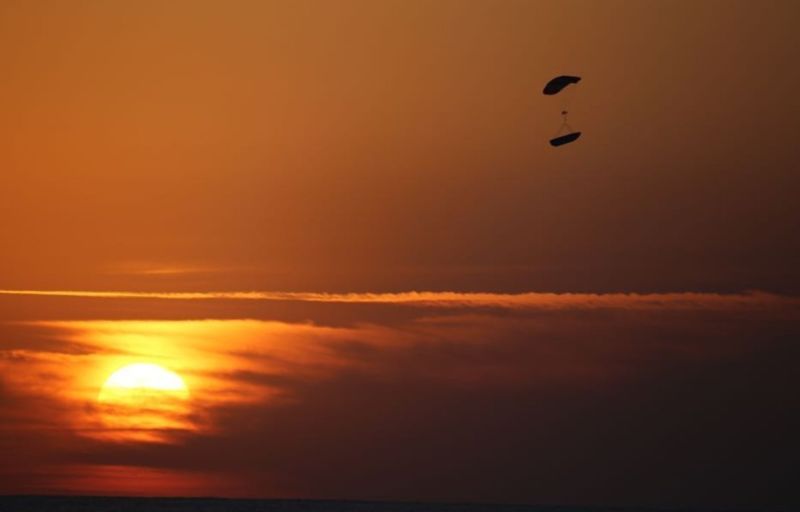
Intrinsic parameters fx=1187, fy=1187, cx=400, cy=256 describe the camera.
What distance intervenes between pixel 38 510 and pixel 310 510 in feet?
164

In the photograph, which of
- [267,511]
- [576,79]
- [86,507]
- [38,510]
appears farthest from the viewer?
[267,511]

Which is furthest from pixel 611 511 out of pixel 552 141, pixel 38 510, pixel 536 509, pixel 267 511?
pixel 552 141

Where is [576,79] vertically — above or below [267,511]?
above

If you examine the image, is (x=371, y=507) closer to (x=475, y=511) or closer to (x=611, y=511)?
(x=475, y=511)

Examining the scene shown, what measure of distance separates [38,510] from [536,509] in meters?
80.8

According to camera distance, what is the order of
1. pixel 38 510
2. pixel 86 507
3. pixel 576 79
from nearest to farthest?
pixel 576 79 → pixel 38 510 → pixel 86 507

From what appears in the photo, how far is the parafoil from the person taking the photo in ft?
206

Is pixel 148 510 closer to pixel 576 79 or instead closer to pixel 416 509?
pixel 416 509

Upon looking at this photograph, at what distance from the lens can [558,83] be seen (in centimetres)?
6366

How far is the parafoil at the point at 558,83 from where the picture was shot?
206 feet

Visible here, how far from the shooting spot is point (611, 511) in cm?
19612

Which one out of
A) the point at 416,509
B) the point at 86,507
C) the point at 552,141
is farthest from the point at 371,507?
the point at 552,141

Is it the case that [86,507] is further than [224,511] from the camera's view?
No

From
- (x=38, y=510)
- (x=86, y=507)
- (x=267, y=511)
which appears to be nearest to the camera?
(x=38, y=510)
